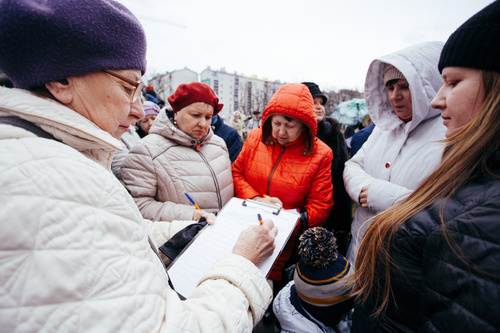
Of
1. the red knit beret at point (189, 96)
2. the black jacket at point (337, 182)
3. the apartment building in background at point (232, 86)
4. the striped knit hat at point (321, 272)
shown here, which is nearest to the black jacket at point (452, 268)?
the striped knit hat at point (321, 272)

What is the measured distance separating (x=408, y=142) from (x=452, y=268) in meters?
1.39

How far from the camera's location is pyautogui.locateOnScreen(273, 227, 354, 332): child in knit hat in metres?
1.25

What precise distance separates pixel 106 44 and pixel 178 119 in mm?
1509

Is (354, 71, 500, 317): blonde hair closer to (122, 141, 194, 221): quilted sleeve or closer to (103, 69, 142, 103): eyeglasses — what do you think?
(103, 69, 142, 103): eyeglasses

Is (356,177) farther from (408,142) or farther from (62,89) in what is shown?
(62,89)

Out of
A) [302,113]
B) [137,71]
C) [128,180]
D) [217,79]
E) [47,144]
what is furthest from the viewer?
[217,79]

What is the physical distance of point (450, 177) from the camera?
82 cm

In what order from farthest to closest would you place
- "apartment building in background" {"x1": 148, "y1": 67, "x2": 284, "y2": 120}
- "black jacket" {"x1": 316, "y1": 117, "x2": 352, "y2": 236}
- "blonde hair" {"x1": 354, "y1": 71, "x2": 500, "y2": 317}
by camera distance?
"apartment building in background" {"x1": 148, "y1": 67, "x2": 284, "y2": 120} < "black jacket" {"x1": 316, "y1": 117, "x2": 352, "y2": 236} < "blonde hair" {"x1": 354, "y1": 71, "x2": 500, "y2": 317}

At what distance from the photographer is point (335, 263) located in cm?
129

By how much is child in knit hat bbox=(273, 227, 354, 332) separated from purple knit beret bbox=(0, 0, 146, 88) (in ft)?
4.31

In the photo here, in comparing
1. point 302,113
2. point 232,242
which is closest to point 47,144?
point 232,242

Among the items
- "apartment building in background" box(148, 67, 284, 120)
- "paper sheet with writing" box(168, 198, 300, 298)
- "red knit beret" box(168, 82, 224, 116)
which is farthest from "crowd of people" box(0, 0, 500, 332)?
"apartment building in background" box(148, 67, 284, 120)

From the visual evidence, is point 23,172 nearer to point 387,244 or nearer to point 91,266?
point 91,266

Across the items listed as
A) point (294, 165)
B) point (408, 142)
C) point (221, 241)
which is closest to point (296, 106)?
point (294, 165)
